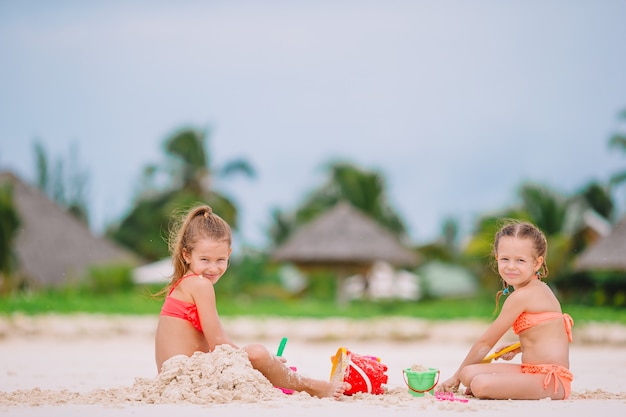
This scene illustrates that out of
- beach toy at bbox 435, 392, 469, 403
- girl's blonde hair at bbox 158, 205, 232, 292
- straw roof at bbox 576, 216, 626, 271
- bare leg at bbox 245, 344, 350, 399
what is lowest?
beach toy at bbox 435, 392, 469, 403

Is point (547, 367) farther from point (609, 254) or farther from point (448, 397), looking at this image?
point (609, 254)

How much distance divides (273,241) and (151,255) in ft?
16.7

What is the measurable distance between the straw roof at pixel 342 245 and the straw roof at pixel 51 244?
17.8 feet

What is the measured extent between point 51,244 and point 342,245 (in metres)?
9.41

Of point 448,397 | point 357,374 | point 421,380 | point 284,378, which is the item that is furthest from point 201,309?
point 448,397

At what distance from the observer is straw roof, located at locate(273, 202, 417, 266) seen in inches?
944

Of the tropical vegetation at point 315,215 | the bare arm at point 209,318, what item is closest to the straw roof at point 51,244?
the tropical vegetation at point 315,215

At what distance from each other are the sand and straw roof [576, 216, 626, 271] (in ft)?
21.9

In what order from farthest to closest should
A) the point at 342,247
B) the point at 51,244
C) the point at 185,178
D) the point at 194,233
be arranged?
the point at 185,178 < the point at 51,244 < the point at 342,247 < the point at 194,233

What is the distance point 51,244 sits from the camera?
87.6 feet

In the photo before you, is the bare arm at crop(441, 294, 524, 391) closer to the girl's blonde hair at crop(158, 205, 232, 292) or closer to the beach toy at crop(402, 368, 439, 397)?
the beach toy at crop(402, 368, 439, 397)

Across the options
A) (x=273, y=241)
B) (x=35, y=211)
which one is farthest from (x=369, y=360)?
(x=273, y=241)

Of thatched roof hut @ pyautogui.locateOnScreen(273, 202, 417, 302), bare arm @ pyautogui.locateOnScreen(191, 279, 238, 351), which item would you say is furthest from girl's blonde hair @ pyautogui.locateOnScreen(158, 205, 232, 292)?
thatched roof hut @ pyautogui.locateOnScreen(273, 202, 417, 302)

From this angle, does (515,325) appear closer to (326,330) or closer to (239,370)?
(239,370)
